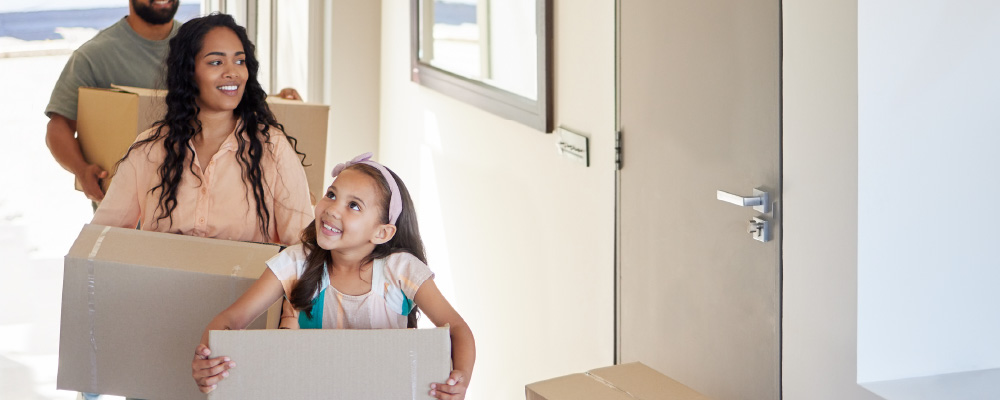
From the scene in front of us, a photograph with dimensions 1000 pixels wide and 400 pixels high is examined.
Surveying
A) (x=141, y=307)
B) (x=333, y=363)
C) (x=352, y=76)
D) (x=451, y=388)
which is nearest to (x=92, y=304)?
(x=141, y=307)

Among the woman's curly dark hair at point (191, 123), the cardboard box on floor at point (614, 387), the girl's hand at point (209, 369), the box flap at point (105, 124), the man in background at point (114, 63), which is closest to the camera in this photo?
the girl's hand at point (209, 369)

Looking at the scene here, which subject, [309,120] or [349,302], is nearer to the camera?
[349,302]

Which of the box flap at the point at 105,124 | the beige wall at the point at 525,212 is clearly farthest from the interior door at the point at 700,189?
the box flap at the point at 105,124

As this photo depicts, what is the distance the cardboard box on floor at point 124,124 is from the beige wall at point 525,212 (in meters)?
0.61

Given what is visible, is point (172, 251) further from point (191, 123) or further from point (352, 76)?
point (352, 76)

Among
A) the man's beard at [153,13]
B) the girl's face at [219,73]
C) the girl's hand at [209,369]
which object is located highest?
the man's beard at [153,13]

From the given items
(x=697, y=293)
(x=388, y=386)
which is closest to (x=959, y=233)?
(x=697, y=293)

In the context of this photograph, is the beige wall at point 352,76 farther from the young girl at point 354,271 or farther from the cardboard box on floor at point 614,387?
the cardboard box on floor at point 614,387

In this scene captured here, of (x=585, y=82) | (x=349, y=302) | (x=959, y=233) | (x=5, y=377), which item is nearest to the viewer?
(x=959, y=233)

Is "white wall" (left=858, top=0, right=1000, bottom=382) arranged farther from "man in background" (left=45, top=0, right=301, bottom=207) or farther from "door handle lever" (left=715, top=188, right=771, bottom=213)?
"man in background" (left=45, top=0, right=301, bottom=207)

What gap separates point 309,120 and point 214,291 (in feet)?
2.99

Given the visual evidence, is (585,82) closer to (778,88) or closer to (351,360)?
(778,88)

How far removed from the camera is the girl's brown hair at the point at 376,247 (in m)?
1.80

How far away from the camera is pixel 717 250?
206 centimetres
